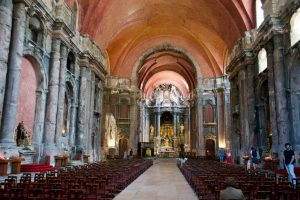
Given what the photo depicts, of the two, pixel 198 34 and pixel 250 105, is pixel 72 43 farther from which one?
pixel 198 34

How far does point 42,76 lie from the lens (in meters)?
16.1

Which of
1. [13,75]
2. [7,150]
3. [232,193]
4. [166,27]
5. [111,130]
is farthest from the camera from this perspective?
[166,27]

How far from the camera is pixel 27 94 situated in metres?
15.7

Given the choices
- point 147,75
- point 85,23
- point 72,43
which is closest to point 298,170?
point 72,43

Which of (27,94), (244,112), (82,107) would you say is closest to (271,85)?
(244,112)

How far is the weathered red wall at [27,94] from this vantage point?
1533 cm

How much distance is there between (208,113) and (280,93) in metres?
19.7

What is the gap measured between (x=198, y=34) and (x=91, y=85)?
46.4 feet

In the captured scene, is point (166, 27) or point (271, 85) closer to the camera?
point (271, 85)

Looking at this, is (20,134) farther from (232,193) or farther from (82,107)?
(232,193)

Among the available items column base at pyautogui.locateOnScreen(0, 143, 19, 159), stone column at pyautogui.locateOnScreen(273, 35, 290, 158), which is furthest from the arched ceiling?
column base at pyautogui.locateOnScreen(0, 143, 19, 159)

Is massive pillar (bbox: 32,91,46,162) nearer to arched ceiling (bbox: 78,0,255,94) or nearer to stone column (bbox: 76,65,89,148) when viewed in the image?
stone column (bbox: 76,65,89,148)

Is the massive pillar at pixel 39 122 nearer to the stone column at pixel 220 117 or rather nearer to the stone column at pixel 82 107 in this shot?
the stone column at pixel 82 107

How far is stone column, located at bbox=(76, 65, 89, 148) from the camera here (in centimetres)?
2073
